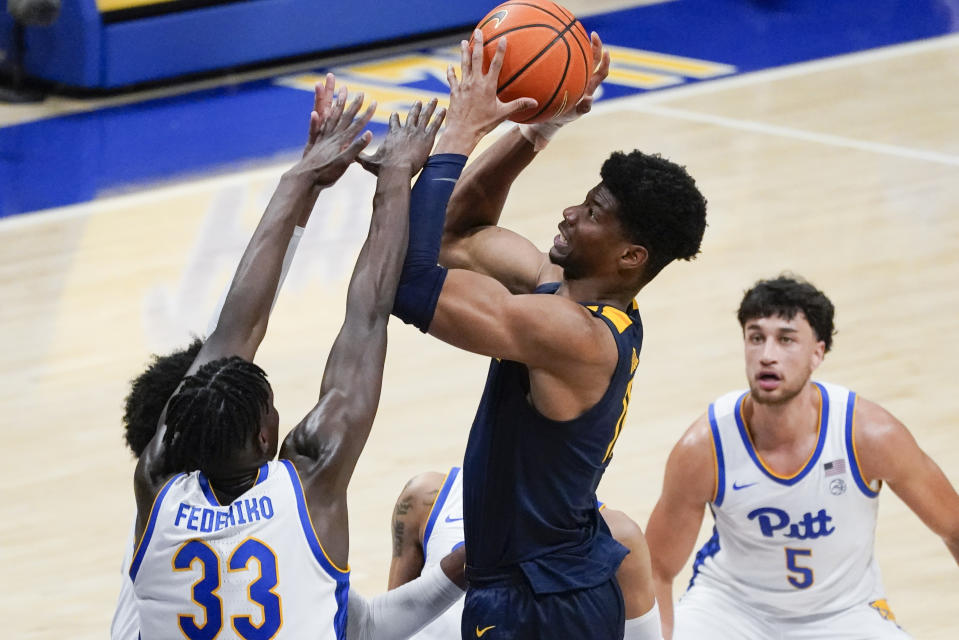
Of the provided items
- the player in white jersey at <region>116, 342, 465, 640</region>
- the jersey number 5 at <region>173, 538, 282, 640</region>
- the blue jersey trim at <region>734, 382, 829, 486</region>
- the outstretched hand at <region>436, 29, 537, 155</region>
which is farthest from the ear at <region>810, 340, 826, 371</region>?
the jersey number 5 at <region>173, 538, 282, 640</region>

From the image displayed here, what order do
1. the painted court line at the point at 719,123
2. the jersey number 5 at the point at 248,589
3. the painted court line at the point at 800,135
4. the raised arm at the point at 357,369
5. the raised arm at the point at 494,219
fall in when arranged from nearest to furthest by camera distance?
the jersey number 5 at the point at 248,589 < the raised arm at the point at 357,369 < the raised arm at the point at 494,219 < the painted court line at the point at 719,123 < the painted court line at the point at 800,135

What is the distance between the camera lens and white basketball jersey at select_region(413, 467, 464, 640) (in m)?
4.69

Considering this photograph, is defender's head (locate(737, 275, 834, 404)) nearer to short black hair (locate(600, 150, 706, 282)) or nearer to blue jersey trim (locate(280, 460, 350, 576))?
short black hair (locate(600, 150, 706, 282))

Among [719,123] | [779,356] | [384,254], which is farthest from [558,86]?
[719,123]

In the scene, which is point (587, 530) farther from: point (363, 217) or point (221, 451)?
point (363, 217)

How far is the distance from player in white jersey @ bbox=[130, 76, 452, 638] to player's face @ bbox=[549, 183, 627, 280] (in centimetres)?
42

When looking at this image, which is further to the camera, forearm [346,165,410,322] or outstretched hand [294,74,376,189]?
outstretched hand [294,74,376,189]

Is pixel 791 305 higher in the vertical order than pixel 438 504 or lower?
higher

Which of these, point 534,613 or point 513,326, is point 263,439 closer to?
point 513,326

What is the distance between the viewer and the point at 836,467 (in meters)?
4.95

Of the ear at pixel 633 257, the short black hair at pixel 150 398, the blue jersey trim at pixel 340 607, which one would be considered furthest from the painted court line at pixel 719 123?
the blue jersey trim at pixel 340 607

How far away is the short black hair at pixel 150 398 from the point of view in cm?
409

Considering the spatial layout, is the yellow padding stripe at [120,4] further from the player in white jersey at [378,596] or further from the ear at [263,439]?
the ear at [263,439]

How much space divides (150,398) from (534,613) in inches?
43.7
